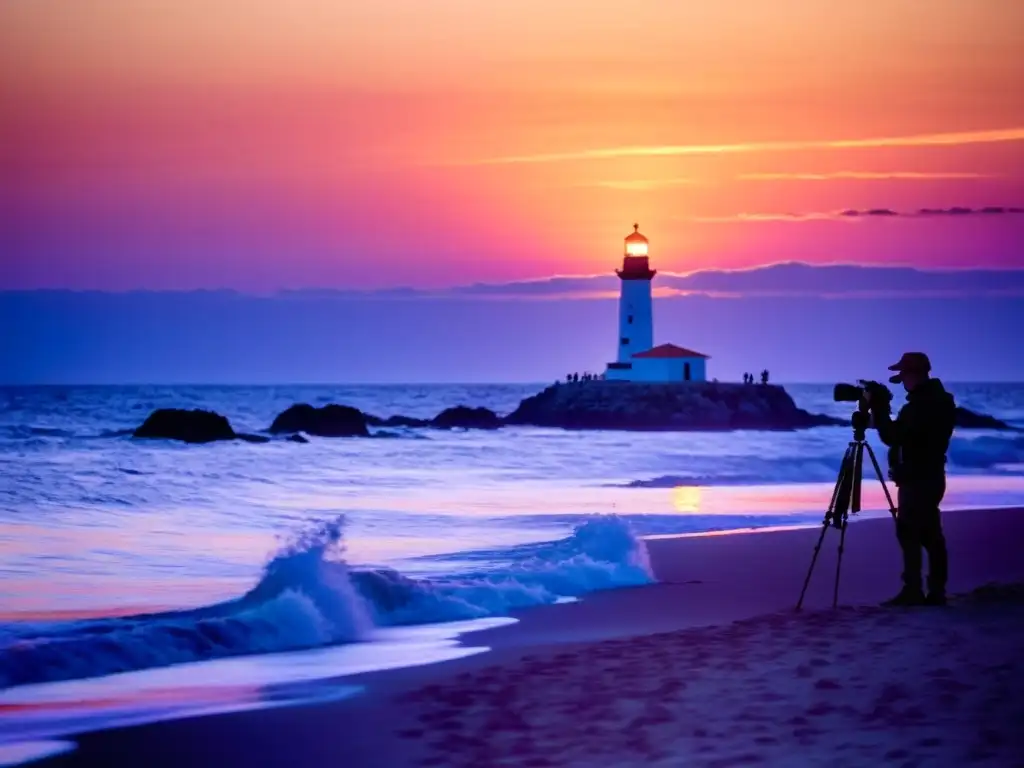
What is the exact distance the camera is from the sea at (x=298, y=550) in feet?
24.8

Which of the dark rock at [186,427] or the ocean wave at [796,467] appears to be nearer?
the ocean wave at [796,467]

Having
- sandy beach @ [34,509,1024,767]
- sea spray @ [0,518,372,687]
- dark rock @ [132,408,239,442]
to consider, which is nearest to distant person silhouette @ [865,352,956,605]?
sandy beach @ [34,509,1024,767]

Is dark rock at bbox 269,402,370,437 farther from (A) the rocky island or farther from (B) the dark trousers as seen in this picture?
(B) the dark trousers

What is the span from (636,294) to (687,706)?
57540 mm

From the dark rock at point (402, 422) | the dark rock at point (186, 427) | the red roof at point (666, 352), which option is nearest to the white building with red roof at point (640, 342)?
the red roof at point (666, 352)

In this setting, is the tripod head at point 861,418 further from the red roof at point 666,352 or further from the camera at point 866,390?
the red roof at point 666,352

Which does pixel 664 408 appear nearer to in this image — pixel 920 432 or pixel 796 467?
pixel 796 467

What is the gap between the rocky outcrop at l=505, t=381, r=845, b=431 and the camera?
6594 centimetres

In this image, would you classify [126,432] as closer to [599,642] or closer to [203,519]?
[203,519]

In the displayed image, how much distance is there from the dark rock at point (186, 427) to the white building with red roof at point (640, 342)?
76.9 feet

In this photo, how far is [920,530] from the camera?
8195 mm

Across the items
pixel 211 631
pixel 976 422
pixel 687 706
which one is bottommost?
pixel 211 631

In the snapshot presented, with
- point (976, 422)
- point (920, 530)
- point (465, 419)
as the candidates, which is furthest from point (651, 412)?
point (920, 530)

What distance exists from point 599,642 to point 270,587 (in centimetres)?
251
